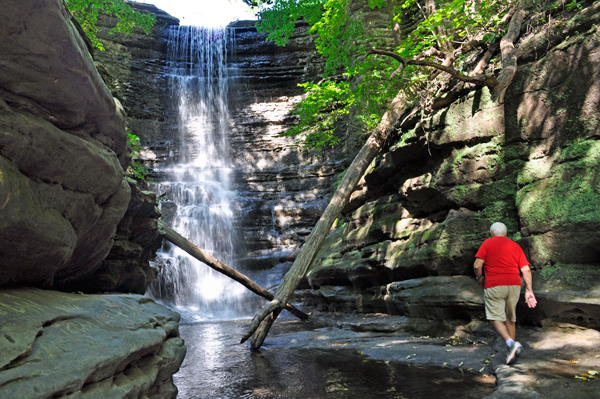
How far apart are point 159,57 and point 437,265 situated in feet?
71.6

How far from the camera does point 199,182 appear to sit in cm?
1977

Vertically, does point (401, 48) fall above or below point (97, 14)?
below

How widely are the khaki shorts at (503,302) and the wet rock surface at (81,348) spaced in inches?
151

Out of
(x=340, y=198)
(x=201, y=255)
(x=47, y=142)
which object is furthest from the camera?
(x=201, y=255)

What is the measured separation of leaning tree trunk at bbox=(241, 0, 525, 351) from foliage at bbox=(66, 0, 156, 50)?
7.15m

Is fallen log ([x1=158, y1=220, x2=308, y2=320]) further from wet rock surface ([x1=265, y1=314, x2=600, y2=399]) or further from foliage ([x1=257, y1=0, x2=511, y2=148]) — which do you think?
foliage ([x1=257, y1=0, x2=511, y2=148])

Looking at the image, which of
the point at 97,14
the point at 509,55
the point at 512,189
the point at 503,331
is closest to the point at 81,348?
the point at 503,331

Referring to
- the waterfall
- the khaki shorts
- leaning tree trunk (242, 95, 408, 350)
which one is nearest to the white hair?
the khaki shorts

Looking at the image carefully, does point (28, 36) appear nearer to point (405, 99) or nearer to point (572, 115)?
point (572, 115)

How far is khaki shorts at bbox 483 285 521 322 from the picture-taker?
4.85 m

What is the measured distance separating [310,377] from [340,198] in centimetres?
497

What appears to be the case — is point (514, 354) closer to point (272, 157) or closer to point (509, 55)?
point (509, 55)

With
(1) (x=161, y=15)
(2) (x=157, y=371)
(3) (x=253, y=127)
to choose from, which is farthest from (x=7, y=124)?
(1) (x=161, y=15)

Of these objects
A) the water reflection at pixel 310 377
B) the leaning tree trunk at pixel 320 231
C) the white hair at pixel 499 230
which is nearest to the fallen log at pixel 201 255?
the leaning tree trunk at pixel 320 231
